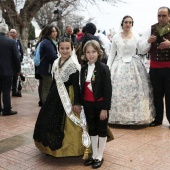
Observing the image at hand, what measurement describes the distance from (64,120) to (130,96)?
171cm

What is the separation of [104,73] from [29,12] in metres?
11.8

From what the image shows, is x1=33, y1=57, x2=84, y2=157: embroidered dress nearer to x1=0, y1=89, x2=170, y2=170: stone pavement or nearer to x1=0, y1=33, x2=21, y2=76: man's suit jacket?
x1=0, y1=89, x2=170, y2=170: stone pavement

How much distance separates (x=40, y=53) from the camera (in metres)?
5.97

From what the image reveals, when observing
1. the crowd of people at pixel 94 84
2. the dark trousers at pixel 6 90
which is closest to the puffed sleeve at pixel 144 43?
the crowd of people at pixel 94 84

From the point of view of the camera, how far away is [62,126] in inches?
141

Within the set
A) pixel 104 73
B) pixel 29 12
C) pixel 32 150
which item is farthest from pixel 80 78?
pixel 29 12

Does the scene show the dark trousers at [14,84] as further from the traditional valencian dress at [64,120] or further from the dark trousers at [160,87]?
the traditional valencian dress at [64,120]

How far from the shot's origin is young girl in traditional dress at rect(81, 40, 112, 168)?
3320 millimetres

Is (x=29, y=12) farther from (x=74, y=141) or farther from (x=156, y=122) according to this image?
(x=74, y=141)

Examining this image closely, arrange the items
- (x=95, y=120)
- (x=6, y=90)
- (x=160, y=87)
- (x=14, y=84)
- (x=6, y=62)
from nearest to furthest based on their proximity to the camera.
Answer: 1. (x=95, y=120)
2. (x=160, y=87)
3. (x=6, y=62)
4. (x=6, y=90)
5. (x=14, y=84)

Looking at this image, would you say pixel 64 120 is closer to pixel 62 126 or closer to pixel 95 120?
pixel 62 126

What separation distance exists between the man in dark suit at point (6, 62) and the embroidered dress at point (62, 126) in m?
2.42

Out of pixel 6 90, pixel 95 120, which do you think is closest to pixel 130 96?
pixel 95 120

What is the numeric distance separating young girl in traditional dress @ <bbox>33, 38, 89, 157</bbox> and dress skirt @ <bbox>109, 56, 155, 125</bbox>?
1.53 metres
